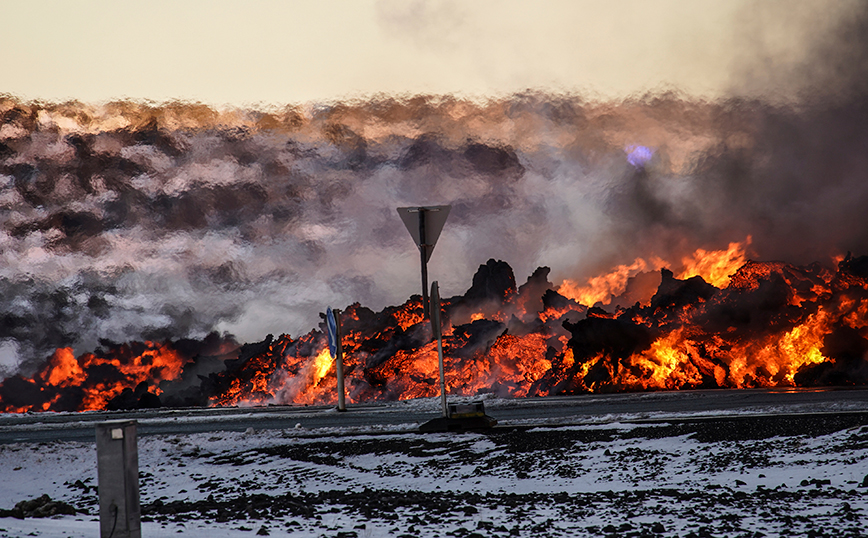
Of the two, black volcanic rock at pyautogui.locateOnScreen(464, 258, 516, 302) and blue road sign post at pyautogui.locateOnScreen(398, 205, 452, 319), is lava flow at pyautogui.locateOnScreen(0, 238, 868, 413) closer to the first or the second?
black volcanic rock at pyautogui.locateOnScreen(464, 258, 516, 302)

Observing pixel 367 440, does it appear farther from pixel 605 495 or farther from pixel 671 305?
pixel 671 305

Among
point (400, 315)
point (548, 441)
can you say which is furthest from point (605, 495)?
point (400, 315)

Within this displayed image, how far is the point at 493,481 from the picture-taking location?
1073 centimetres

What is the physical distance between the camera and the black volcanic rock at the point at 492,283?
59.2m

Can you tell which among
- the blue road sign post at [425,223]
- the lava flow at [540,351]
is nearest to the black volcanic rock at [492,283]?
the lava flow at [540,351]

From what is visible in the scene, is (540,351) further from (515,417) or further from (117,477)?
(117,477)

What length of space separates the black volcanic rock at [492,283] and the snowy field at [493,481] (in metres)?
41.5

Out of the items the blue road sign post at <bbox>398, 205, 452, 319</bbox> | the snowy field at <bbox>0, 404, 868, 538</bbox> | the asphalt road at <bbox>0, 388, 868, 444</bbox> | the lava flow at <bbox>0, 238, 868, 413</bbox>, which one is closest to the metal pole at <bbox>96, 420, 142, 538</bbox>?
the snowy field at <bbox>0, 404, 868, 538</bbox>

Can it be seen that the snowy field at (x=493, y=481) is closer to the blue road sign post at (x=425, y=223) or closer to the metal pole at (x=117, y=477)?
the metal pole at (x=117, y=477)

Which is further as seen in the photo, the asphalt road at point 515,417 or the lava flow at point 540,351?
the lava flow at point 540,351

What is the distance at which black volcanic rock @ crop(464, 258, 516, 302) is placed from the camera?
194 feet

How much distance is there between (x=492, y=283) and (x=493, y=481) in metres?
49.1

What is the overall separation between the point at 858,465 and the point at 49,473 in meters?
14.3

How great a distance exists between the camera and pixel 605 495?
8.83 metres
